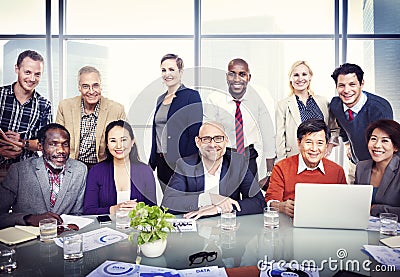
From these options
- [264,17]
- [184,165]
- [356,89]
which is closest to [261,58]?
[264,17]

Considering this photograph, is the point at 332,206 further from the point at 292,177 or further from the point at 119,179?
the point at 119,179

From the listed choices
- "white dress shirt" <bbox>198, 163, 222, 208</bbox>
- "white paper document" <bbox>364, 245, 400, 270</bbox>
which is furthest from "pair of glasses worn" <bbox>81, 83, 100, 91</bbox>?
"white paper document" <bbox>364, 245, 400, 270</bbox>

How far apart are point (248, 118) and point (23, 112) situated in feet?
6.30

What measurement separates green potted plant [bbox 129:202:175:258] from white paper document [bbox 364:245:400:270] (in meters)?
0.88

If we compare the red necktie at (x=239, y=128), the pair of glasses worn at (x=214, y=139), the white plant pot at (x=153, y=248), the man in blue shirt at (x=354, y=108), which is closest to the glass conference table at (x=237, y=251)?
the white plant pot at (x=153, y=248)

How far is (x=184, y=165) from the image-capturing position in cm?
284

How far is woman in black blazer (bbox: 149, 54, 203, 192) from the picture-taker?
10.9 ft

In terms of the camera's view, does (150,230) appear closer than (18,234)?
Yes

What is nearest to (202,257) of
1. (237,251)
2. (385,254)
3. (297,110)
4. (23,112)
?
(237,251)

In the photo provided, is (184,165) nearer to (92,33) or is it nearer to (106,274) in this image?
(106,274)

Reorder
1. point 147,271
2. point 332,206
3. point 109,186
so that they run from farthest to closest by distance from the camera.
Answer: point 109,186 → point 332,206 → point 147,271

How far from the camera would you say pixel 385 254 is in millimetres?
1727

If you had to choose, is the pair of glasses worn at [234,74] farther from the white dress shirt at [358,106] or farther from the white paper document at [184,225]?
the white paper document at [184,225]

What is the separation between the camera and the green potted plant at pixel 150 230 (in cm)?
170
